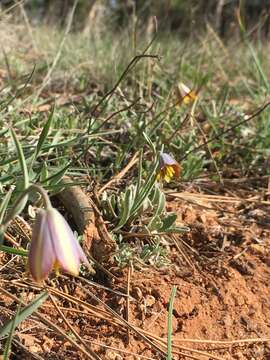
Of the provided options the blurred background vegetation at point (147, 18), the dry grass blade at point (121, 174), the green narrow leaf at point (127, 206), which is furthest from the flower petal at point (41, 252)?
the blurred background vegetation at point (147, 18)

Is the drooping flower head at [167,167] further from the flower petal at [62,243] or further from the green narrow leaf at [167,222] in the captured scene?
the flower petal at [62,243]

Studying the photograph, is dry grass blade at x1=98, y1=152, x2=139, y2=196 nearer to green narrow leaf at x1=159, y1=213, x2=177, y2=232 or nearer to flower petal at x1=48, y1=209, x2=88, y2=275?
green narrow leaf at x1=159, y1=213, x2=177, y2=232

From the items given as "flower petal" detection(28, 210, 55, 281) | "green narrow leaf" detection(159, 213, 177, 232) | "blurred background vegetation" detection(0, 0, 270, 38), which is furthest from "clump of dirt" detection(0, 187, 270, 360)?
"blurred background vegetation" detection(0, 0, 270, 38)

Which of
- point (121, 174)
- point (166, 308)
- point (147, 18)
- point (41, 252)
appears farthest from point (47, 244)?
point (147, 18)

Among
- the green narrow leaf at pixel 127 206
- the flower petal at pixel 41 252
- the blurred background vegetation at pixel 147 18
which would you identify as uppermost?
the flower petal at pixel 41 252

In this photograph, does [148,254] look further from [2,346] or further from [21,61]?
[21,61]

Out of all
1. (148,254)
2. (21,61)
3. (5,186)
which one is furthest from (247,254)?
(21,61)

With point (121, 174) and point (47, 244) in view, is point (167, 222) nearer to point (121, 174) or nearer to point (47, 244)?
point (121, 174)

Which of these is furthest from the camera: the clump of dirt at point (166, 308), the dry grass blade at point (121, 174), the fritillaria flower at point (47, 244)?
the dry grass blade at point (121, 174)

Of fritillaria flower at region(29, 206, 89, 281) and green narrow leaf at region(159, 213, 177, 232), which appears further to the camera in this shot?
green narrow leaf at region(159, 213, 177, 232)
